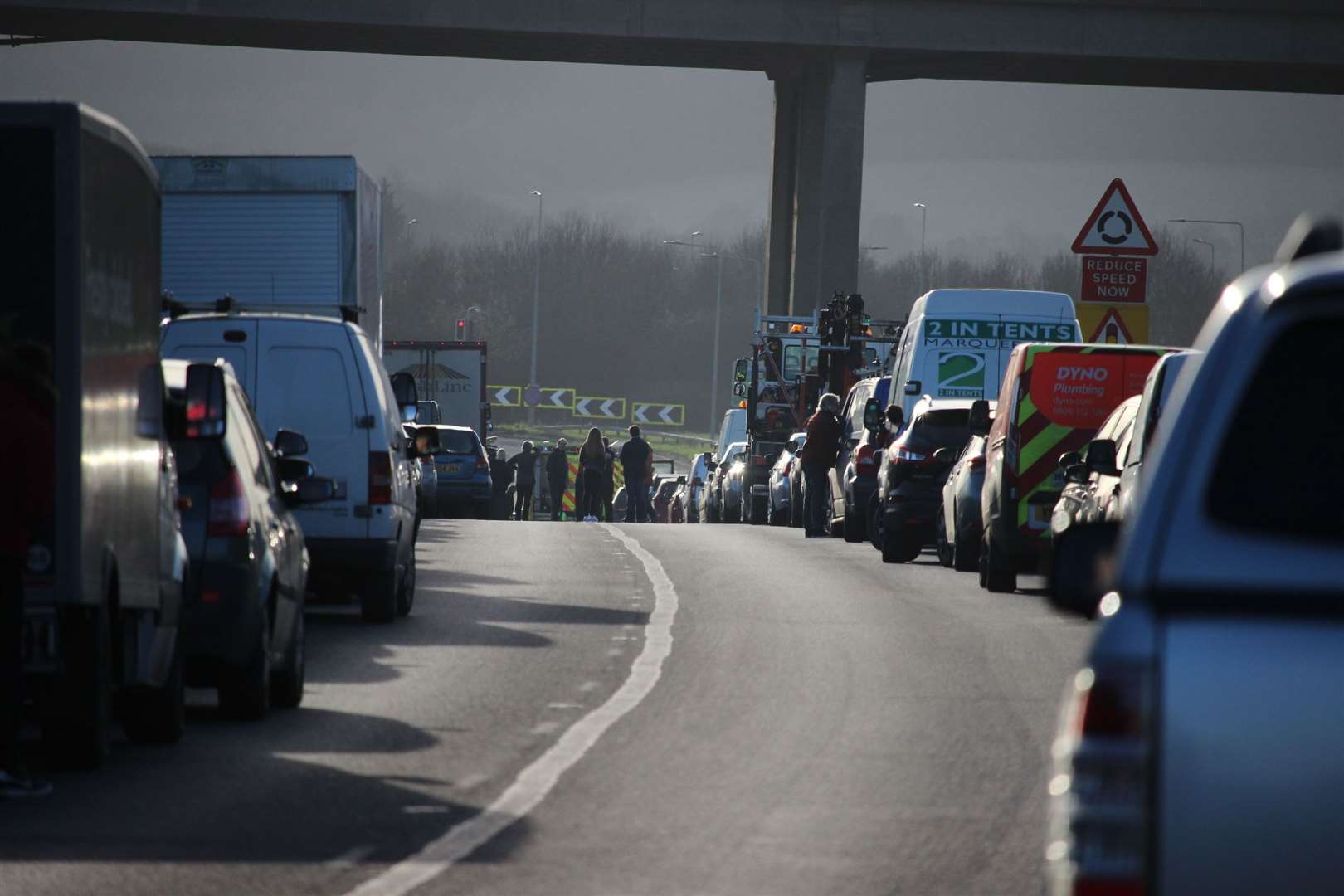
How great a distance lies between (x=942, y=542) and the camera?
23.1 meters

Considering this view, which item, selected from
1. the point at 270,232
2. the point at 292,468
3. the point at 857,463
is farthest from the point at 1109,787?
the point at 857,463

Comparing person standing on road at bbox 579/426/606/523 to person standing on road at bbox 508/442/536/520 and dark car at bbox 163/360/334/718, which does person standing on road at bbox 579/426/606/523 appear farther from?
dark car at bbox 163/360/334/718

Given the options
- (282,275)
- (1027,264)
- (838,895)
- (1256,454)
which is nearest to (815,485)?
(282,275)

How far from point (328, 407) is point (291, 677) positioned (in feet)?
13.7

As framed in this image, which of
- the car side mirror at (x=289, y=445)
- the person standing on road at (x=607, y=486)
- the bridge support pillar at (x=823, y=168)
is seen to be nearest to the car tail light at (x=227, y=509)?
the car side mirror at (x=289, y=445)

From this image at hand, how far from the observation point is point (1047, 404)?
18.8 m

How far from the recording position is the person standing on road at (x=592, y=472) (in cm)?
4494

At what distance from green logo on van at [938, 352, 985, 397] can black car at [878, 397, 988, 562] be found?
12.4 feet

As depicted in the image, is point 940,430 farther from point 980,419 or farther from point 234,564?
point 234,564

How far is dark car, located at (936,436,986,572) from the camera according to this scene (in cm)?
2056

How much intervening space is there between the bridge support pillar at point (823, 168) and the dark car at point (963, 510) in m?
28.7

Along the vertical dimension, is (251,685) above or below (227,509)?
below

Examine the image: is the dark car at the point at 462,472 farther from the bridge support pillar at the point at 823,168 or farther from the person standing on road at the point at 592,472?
the bridge support pillar at the point at 823,168

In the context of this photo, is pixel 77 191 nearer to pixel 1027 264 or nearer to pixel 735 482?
pixel 735 482
